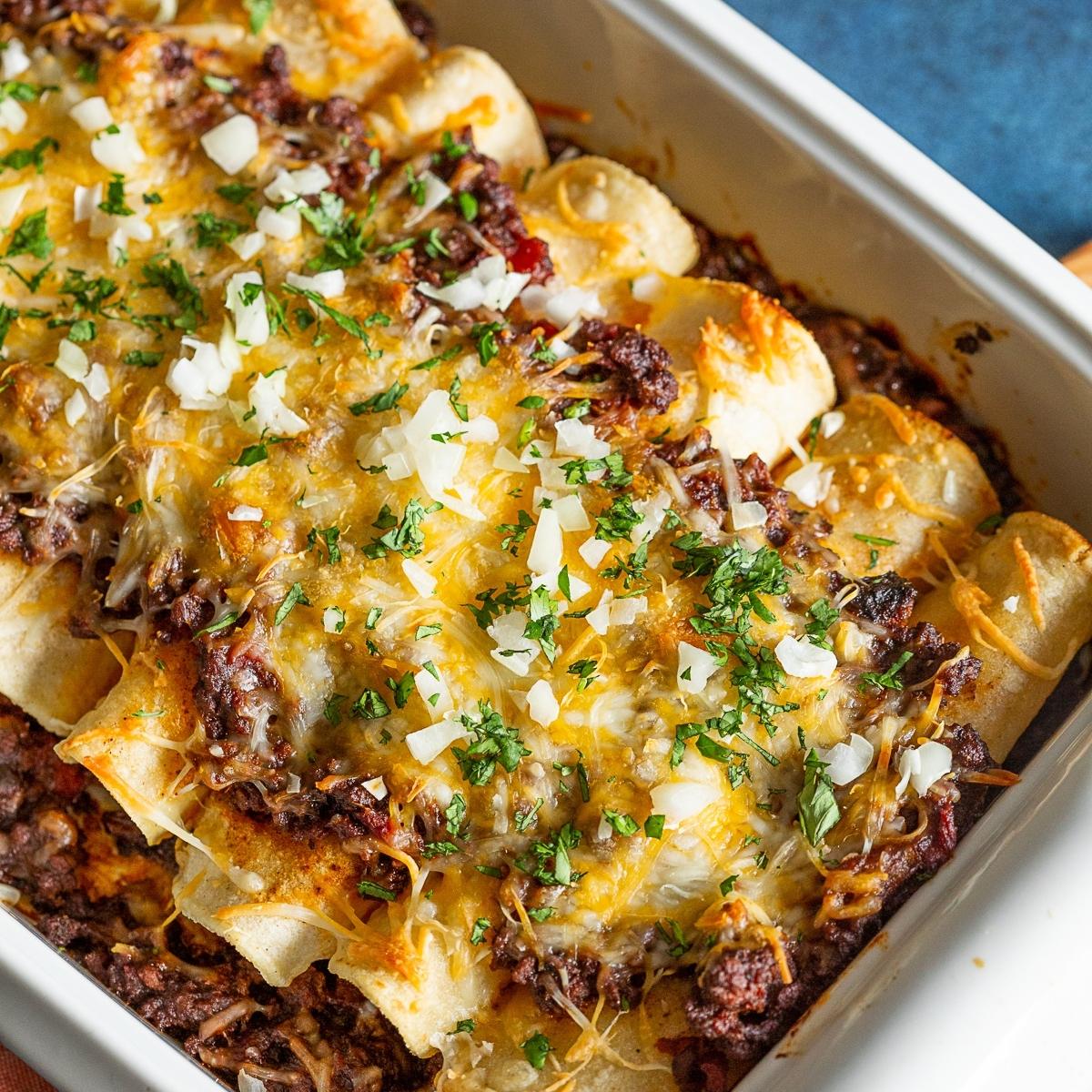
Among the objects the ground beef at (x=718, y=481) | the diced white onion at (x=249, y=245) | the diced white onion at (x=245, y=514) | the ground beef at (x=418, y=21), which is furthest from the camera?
the ground beef at (x=418, y=21)

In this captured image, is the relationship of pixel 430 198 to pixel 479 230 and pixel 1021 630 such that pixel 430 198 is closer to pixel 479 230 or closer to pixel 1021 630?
pixel 479 230

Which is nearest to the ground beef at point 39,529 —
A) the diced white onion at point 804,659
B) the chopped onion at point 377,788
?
the chopped onion at point 377,788

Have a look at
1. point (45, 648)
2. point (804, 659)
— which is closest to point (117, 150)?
point (45, 648)

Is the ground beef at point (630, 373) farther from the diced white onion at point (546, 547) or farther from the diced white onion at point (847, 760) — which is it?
the diced white onion at point (847, 760)

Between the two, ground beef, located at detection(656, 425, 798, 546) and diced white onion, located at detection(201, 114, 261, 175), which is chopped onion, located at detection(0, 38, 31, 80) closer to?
diced white onion, located at detection(201, 114, 261, 175)

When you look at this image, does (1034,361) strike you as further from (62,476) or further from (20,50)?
(20,50)

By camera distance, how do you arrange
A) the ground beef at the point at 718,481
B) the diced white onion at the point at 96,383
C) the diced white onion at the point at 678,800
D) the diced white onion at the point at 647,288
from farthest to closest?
1. the diced white onion at the point at 647,288
2. the diced white onion at the point at 96,383
3. the ground beef at the point at 718,481
4. the diced white onion at the point at 678,800
